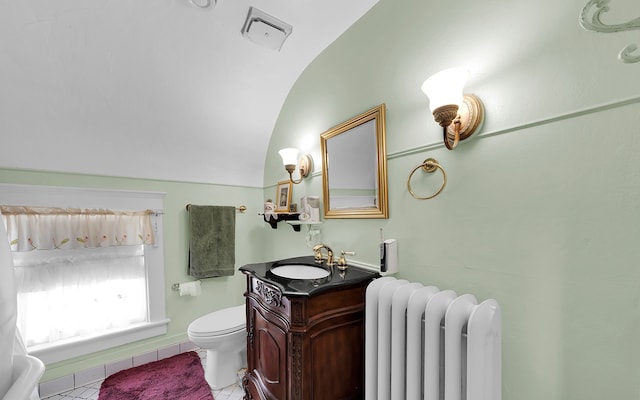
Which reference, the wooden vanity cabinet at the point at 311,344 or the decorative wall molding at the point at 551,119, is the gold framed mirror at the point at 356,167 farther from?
the wooden vanity cabinet at the point at 311,344

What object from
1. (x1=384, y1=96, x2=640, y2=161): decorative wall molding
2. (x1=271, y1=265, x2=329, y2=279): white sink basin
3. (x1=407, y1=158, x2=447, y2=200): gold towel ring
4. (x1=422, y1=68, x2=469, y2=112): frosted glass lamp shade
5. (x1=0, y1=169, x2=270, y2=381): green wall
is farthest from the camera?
(x1=0, y1=169, x2=270, y2=381): green wall

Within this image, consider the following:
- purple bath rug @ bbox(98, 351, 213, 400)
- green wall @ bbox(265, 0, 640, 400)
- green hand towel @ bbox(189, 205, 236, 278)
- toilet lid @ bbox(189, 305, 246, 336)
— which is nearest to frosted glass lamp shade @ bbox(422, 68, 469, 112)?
green wall @ bbox(265, 0, 640, 400)

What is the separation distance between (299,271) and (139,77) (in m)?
1.79

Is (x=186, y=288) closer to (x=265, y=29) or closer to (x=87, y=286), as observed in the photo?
(x=87, y=286)

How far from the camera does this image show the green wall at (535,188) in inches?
28.2

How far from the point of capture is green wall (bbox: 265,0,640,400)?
0.72 meters

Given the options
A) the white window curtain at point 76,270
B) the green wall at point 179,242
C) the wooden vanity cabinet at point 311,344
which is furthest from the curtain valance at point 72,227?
the wooden vanity cabinet at point 311,344

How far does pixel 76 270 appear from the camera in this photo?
1.85 meters

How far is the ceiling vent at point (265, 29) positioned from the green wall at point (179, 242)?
1443 mm

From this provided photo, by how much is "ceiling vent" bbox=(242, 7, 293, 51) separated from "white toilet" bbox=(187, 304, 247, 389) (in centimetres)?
207

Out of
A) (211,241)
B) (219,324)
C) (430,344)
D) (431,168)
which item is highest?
(431,168)

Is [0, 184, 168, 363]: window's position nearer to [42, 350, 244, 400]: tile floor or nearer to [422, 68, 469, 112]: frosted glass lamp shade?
[42, 350, 244, 400]: tile floor

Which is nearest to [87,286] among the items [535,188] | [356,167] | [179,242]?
[179,242]

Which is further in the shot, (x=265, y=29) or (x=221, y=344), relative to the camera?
(x=221, y=344)
